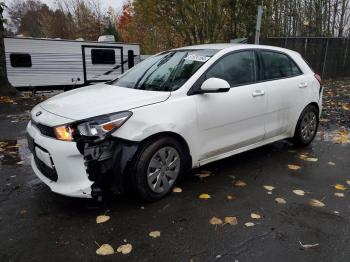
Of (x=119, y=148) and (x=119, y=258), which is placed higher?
(x=119, y=148)

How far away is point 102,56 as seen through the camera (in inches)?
677

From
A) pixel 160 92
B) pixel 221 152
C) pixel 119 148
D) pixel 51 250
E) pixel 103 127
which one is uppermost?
pixel 160 92

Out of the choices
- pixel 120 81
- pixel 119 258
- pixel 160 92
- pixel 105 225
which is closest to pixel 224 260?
pixel 119 258

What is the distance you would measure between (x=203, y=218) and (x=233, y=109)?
1.46m

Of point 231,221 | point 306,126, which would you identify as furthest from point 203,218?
point 306,126

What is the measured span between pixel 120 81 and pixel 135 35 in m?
26.8

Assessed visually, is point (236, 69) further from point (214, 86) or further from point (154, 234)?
point (154, 234)

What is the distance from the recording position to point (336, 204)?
375 cm

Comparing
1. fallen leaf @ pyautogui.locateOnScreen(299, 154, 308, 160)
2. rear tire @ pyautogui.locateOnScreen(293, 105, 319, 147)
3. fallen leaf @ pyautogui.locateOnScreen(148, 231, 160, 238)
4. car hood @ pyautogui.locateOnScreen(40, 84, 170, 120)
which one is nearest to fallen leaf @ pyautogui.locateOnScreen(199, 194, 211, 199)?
fallen leaf @ pyautogui.locateOnScreen(148, 231, 160, 238)

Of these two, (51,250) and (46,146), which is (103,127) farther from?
(51,250)

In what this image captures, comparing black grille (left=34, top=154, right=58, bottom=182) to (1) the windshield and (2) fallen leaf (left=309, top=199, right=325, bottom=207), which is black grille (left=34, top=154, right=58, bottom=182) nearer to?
(1) the windshield

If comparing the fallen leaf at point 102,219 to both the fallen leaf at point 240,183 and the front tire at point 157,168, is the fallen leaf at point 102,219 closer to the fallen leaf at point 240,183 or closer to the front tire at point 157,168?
the front tire at point 157,168

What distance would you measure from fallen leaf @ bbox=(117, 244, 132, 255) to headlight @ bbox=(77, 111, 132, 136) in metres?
1.04

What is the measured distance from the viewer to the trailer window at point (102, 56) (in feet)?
55.9
